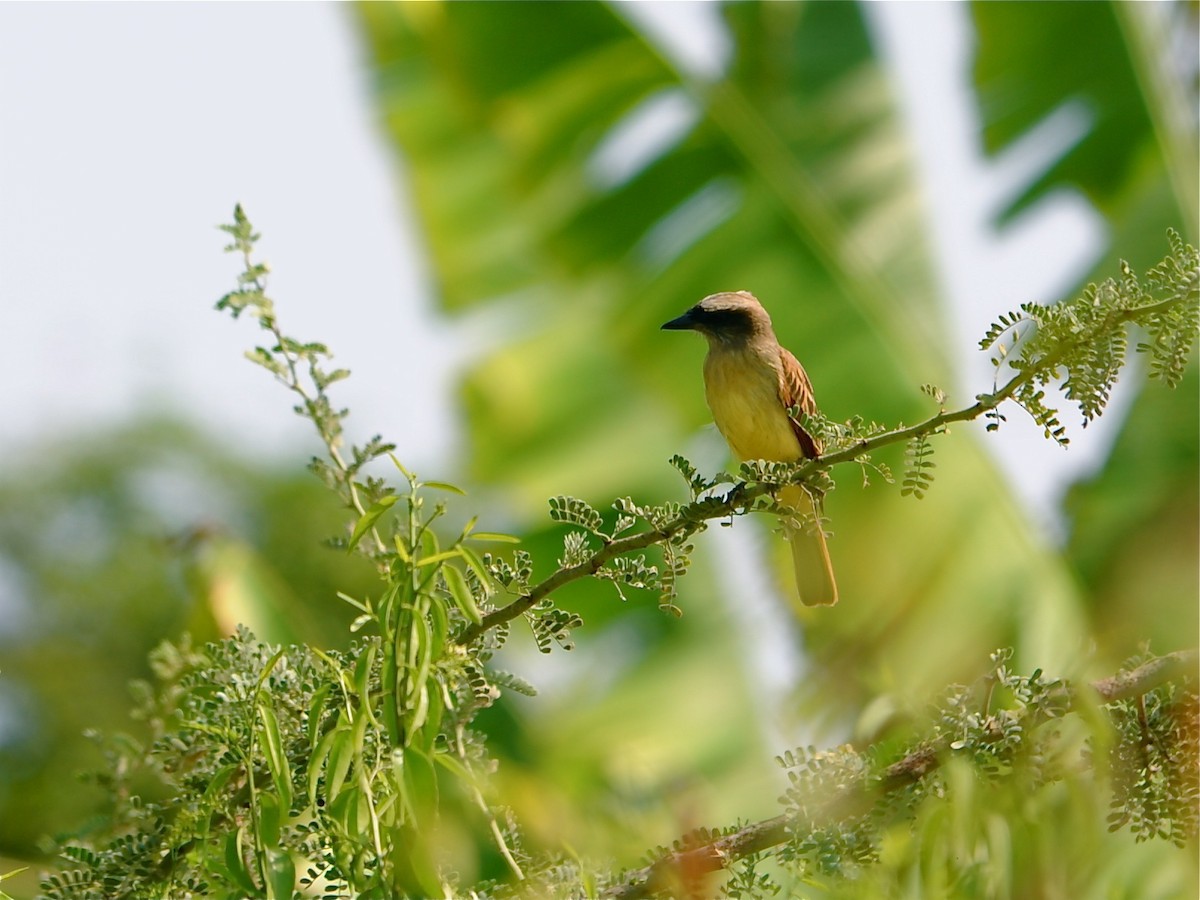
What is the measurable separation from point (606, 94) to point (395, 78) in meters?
1.19

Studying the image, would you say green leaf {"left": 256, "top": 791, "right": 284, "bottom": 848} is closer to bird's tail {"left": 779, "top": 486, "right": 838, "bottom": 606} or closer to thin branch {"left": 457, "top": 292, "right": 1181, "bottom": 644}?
thin branch {"left": 457, "top": 292, "right": 1181, "bottom": 644}

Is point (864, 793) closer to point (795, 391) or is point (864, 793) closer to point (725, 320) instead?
point (795, 391)

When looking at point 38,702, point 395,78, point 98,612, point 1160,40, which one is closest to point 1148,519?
point 1160,40

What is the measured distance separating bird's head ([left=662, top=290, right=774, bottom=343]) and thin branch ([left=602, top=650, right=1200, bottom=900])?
2695mm

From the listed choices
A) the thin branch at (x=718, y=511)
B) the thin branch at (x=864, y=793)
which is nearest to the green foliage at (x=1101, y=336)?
the thin branch at (x=718, y=511)

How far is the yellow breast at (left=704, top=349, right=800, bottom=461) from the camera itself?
4.15 metres

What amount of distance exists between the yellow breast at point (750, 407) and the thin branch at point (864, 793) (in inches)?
93.7

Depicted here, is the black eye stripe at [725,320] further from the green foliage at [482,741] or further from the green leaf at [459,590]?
the green leaf at [459,590]

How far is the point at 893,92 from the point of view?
22.2 feet

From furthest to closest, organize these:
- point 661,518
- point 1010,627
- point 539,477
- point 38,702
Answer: point 38,702, point 539,477, point 1010,627, point 661,518

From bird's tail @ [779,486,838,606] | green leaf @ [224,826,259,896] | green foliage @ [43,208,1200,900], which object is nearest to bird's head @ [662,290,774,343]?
bird's tail @ [779,486,838,606]

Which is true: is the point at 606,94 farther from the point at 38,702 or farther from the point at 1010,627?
the point at 38,702

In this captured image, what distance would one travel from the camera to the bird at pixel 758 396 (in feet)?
13.6

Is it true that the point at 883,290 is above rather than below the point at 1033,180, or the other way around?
below
